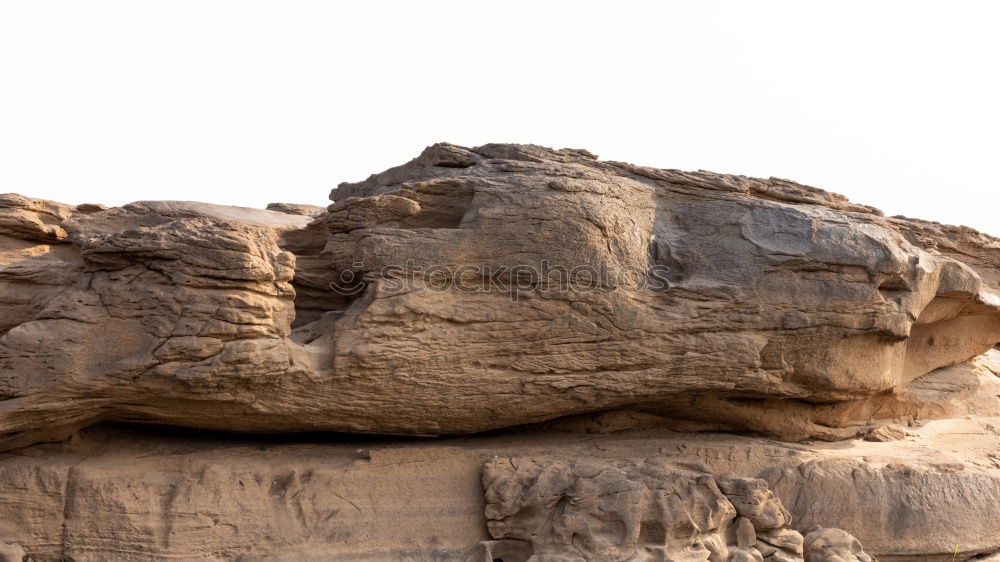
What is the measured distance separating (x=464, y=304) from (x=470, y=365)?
20.7 inches

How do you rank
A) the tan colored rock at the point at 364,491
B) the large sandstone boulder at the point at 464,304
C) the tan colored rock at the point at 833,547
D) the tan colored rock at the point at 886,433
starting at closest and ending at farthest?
the large sandstone boulder at the point at 464,304 < the tan colored rock at the point at 364,491 < the tan colored rock at the point at 833,547 < the tan colored rock at the point at 886,433

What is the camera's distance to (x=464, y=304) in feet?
23.3

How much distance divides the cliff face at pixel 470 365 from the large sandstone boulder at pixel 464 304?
0.02 meters

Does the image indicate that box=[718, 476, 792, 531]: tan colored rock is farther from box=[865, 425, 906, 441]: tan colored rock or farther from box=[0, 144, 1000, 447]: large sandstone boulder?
box=[865, 425, 906, 441]: tan colored rock

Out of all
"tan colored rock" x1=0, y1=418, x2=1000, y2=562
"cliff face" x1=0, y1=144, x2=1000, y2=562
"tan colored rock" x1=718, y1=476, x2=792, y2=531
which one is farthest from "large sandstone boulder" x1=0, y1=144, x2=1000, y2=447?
"tan colored rock" x1=718, y1=476, x2=792, y2=531

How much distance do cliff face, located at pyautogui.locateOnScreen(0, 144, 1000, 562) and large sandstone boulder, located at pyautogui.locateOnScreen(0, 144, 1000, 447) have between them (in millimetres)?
23

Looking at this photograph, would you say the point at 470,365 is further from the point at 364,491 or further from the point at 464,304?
the point at 364,491

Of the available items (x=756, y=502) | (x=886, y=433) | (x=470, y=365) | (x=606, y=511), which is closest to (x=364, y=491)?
(x=470, y=365)

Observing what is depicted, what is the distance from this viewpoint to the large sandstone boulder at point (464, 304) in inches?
255

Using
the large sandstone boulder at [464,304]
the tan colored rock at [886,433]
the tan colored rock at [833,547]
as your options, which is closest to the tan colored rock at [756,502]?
the tan colored rock at [833,547]

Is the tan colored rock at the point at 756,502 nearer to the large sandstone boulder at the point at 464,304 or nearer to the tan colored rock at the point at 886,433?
the large sandstone boulder at the point at 464,304

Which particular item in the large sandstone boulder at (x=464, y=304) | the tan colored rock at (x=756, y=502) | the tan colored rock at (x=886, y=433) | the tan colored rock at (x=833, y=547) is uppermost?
the large sandstone boulder at (x=464, y=304)

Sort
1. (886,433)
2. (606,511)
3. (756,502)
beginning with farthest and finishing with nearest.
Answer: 1. (886,433)
2. (756,502)
3. (606,511)

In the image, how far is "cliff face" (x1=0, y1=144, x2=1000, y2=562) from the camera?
257 inches
